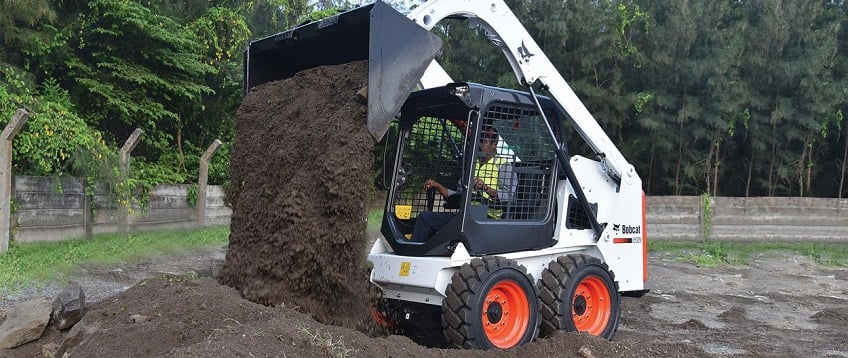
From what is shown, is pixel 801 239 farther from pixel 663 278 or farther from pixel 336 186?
pixel 336 186

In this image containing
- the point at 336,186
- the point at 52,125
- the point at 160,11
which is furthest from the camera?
the point at 160,11

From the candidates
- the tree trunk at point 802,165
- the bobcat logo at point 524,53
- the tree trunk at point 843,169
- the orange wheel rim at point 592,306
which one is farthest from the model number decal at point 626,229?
the tree trunk at point 843,169

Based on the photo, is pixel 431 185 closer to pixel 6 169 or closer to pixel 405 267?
pixel 405 267

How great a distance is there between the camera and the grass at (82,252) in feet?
24.0

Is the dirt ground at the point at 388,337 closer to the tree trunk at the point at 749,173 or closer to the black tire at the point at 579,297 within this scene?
the black tire at the point at 579,297

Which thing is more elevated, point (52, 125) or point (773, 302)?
point (52, 125)

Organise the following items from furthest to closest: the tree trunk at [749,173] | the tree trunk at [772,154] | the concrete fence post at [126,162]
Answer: the tree trunk at [749,173]
the tree trunk at [772,154]
the concrete fence post at [126,162]

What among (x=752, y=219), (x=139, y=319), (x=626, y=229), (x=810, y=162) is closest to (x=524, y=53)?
(x=626, y=229)

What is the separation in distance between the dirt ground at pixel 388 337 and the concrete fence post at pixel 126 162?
1.36 metres

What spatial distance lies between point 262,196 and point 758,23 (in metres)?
15.2

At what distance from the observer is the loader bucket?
439 cm

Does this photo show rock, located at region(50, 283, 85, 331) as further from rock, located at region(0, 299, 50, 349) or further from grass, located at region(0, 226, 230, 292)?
grass, located at region(0, 226, 230, 292)

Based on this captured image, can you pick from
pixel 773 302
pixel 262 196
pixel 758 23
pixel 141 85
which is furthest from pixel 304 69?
pixel 758 23

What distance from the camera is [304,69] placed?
17.7ft
